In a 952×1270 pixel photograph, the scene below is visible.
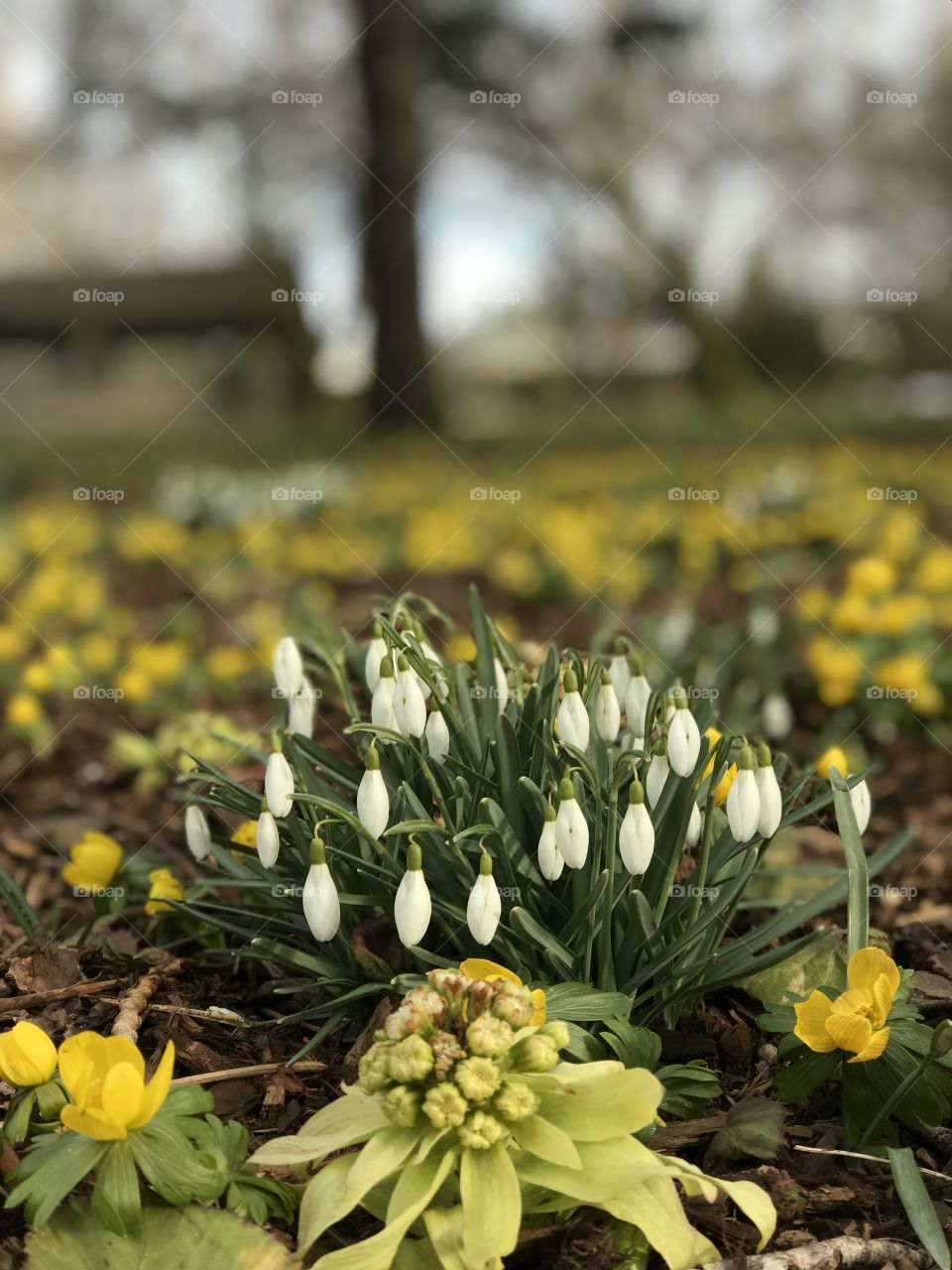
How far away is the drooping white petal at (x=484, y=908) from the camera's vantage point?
1.85 metres

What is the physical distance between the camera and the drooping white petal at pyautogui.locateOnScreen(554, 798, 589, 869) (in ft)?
6.12

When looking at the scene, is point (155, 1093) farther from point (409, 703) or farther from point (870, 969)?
point (870, 969)

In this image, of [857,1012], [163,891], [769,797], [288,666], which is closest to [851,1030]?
[857,1012]

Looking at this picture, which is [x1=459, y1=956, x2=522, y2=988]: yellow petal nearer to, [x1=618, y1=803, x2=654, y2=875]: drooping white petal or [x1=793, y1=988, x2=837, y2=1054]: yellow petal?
[x1=618, y1=803, x2=654, y2=875]: drooping white petal

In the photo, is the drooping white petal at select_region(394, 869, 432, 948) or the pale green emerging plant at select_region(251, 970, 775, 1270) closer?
the pale green emerging plant at select_region(251, 970, 775, 1270)

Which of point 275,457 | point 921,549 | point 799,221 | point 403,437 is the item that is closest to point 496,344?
point 799,221

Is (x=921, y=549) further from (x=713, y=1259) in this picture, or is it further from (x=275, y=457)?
(x=275, y=457)

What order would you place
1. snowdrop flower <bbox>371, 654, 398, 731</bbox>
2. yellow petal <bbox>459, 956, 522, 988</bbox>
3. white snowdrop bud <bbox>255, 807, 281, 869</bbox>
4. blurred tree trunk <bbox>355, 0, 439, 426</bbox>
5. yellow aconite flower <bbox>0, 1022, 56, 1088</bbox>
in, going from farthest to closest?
blurred tree trunk <bbox>355, 0, 439, 426</bbox>
snowdrop flower <bbox>371, 654, 398, 731</bbox>
white snowdrop bud <bbox>255, 807, 281, 869</bbox>
yellow petal <bbox>459, 956, 522, 988</bbox>
yellow aconite flower <bbox>0, 1022, 56, 1088</bbox>

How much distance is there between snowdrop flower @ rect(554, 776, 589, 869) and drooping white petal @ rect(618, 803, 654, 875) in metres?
0.07

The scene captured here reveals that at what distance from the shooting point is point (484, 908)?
186 centimetres

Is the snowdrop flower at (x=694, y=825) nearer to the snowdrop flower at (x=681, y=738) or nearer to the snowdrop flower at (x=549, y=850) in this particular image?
the snowdrop flower at (x=681, y=738)

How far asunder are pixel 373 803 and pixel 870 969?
869 mm

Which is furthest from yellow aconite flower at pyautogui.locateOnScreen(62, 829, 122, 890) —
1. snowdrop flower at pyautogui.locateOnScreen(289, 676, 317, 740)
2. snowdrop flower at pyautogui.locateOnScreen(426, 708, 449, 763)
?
snowdrop flower at pyautogui.locateOnScreen(426, 708, 449, 763)

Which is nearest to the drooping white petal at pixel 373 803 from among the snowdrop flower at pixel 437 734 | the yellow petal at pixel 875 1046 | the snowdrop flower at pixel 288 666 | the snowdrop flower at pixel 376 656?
the snowdrop flower at pixel 437 734
